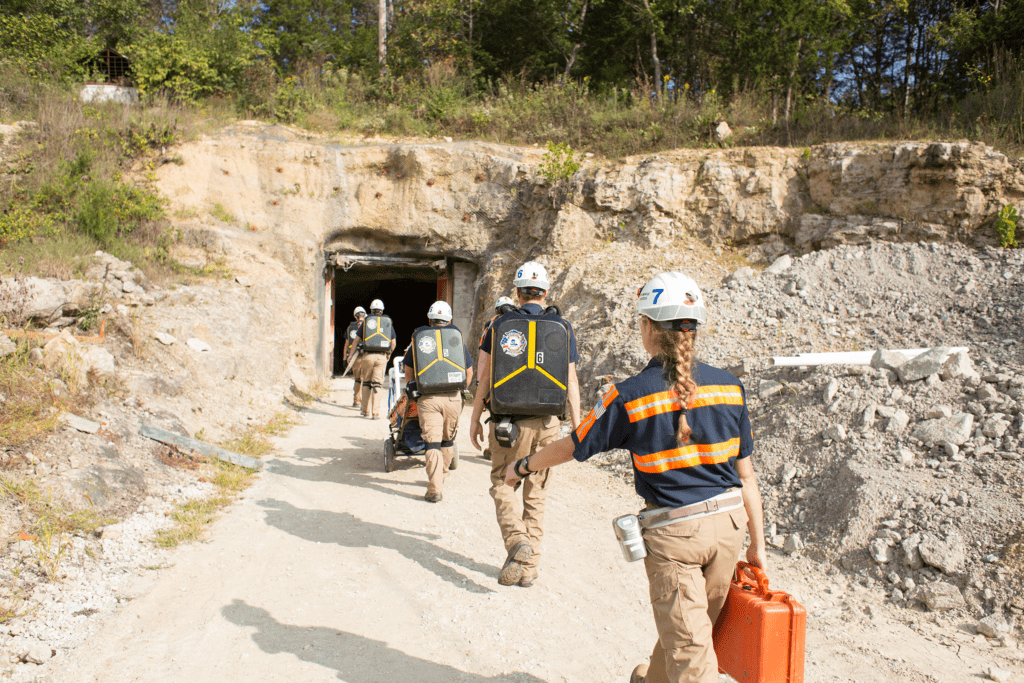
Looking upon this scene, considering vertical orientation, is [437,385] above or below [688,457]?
below

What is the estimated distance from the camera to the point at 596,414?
2.38 metres

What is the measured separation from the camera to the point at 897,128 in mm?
11172

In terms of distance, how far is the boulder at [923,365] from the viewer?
18.6ft

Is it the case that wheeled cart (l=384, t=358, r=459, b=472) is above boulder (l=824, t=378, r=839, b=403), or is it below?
below

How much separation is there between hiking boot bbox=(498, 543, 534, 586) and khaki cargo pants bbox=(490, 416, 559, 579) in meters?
0.03

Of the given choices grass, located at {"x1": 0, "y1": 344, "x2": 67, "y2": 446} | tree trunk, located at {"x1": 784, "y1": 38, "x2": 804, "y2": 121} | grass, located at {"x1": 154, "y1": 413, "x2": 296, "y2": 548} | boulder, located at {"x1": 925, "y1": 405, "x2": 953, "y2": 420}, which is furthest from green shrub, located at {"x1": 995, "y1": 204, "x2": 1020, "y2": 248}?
grass, located at {"x1": 0, "y1": 344, "x2": 67, "y2": 446}

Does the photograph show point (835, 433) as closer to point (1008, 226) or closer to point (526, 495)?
point (526, 495)

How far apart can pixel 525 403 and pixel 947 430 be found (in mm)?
3534

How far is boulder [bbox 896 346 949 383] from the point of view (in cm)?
568

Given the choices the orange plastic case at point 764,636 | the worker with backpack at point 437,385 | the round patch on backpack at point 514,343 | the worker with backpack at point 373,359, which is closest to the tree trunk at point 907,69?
the worker with backpack at point 373,359

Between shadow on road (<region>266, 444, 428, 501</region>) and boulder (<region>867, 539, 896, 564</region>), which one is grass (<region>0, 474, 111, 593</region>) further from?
boulder (<region>867, 539, 896, 564</region>)

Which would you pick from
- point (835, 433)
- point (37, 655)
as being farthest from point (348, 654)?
point (835, 433)

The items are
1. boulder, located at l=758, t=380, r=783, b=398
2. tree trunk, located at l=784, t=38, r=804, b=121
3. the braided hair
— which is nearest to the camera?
the braided hair

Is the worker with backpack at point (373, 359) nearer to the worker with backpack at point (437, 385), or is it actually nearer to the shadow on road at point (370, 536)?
the worker with backpack at point (437, 385)
